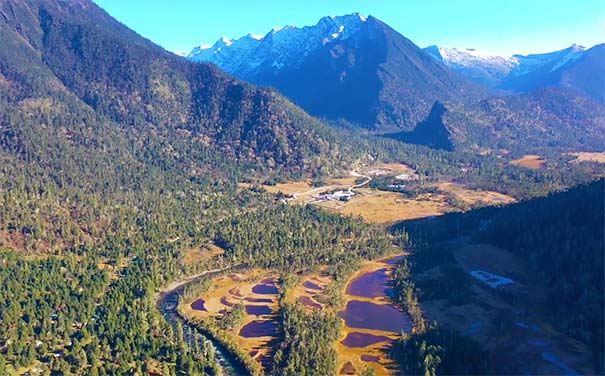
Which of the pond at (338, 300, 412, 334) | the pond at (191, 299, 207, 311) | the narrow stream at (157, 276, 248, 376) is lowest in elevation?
the narrow stream at (157, 276, 248, 376)

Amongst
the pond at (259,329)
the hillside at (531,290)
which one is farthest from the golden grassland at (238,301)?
the hillside at (531,290)

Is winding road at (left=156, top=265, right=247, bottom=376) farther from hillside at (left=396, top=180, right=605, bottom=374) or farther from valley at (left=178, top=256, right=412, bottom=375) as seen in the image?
hillside at (left=396, top=180, right=605, bottom=374)

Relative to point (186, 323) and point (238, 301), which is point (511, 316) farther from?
point (186, 323)

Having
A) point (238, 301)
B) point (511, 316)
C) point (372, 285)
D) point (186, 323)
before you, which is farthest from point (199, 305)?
point (511, 316)

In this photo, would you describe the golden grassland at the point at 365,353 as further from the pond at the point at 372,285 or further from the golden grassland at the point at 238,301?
the pond at the point at 372,285

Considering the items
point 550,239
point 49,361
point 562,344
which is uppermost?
point 550,239

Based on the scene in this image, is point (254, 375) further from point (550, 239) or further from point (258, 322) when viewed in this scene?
point (550, 239)

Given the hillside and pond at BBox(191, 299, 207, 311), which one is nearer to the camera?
the hillside

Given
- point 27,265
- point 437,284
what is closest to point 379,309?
point 437,284

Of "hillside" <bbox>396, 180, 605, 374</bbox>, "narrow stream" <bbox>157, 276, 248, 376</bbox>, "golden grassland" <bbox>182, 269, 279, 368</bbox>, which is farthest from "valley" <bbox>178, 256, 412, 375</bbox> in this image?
"hillside" <bbox>396, 180, 605, 374</bbox>
